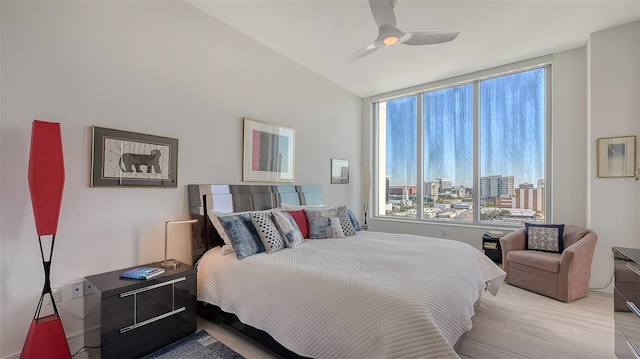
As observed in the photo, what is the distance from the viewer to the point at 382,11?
7.03 ft

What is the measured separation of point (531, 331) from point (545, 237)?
1585mm

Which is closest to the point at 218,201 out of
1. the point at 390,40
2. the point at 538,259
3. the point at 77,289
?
the point at 77,289

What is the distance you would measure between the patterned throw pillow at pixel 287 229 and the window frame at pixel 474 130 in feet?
9.61

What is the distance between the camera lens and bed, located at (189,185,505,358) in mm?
1366

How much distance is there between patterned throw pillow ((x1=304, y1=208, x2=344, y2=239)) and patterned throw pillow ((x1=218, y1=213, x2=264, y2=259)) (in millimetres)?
756

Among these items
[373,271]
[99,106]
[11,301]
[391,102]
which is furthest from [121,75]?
[391,102]

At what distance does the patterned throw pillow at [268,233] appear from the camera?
2.47 meters

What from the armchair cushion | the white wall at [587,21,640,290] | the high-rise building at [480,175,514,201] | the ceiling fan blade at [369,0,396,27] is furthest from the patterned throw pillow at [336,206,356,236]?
the white wall at [587,21,640,290]

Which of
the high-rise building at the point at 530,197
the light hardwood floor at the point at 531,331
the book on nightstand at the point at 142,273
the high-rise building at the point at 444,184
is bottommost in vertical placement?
the light hardwood floor at the point at 531,331

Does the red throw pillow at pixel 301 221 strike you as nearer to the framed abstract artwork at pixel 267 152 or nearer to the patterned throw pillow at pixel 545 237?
the framed abstract artwork at pixel 267 152

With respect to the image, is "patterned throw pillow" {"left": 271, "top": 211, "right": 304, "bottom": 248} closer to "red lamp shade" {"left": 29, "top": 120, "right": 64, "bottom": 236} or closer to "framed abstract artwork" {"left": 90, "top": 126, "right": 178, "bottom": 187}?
"framed abstract artwork" {"left": 90, "top": 126, "right": 178, "bottom": 187}

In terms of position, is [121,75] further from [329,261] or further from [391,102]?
[391,102]

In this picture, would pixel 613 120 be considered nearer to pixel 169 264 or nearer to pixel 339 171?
pixel 339 171

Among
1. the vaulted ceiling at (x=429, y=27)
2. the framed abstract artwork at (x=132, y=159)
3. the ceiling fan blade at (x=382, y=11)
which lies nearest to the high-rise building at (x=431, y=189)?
the vaulted ceiling at (x=429, y=27)
